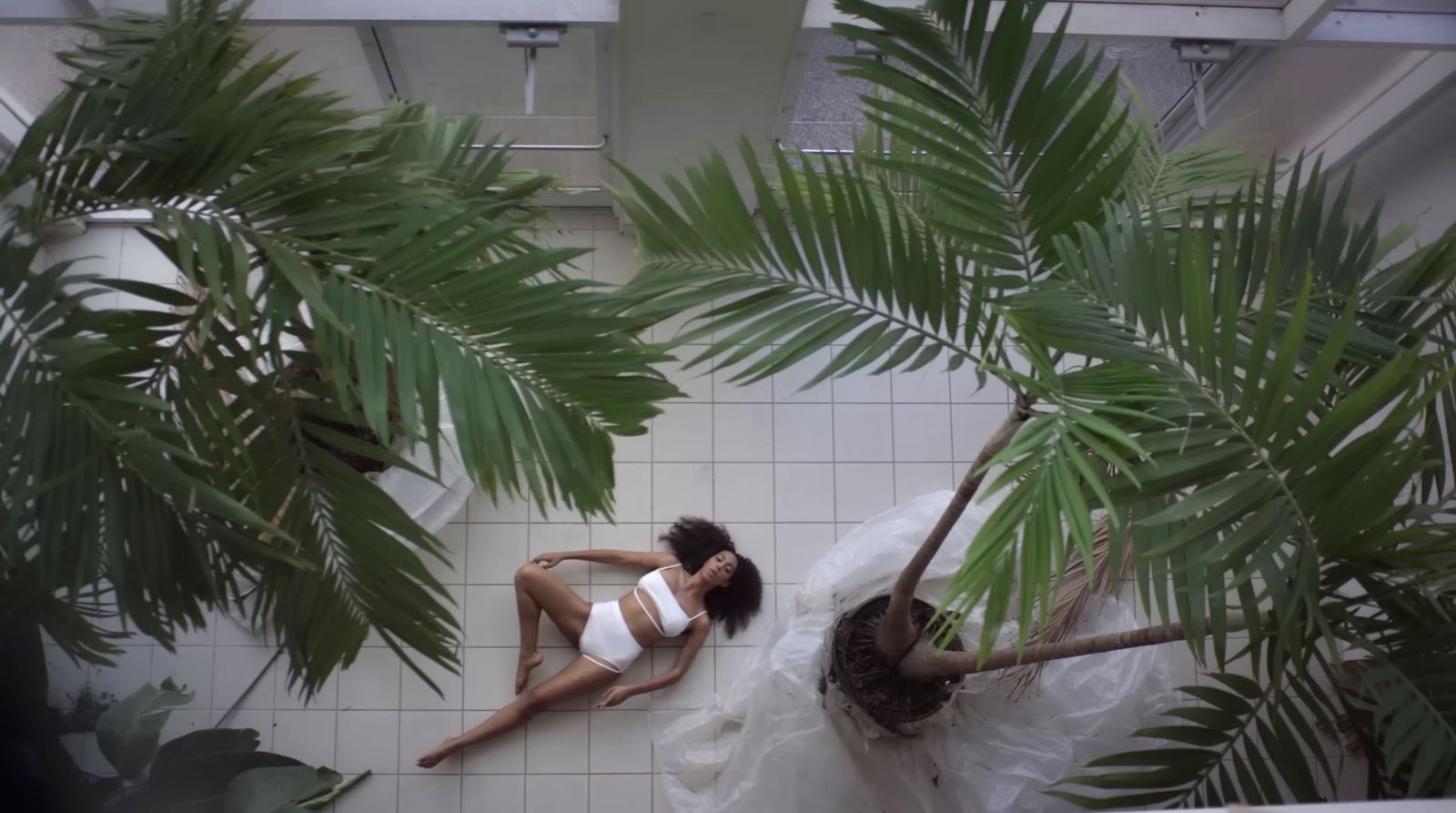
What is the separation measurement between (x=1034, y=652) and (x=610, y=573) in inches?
54.2

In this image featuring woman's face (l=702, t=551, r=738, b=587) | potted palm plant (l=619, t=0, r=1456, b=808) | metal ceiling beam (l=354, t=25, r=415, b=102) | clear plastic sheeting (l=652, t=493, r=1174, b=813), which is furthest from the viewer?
woman's face (l=702, t=551, r=738, b=587)

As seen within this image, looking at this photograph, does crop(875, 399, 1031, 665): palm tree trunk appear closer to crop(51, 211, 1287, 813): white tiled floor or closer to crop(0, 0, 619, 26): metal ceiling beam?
crop(51, 211, 1287, 813): white tiled floor

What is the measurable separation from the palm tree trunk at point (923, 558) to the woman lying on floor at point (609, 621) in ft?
2.04

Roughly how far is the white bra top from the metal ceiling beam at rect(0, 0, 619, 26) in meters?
1.32

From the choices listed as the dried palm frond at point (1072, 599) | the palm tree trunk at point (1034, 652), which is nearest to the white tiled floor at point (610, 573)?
the dried palm frond at point (1072, 599)

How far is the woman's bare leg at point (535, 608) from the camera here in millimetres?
2430

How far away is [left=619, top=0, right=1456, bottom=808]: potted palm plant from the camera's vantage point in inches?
33.9

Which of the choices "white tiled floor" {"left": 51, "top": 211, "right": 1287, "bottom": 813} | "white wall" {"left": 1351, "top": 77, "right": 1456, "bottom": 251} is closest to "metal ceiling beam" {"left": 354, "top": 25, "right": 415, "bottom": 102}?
"white tiled floor" {"left": 51, "top": 211, "right": 1287, "bottom": 813}

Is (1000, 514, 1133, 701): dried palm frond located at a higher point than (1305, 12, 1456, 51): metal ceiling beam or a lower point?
lower

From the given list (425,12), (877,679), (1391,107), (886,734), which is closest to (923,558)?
(877,679)

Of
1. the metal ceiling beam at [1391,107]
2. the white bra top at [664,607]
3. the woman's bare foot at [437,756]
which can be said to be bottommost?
the woman's bare foot at [437,756]

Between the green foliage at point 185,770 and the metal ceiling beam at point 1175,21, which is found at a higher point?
the metal ceiling beam at point 1175,21

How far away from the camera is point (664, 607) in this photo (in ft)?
7.97

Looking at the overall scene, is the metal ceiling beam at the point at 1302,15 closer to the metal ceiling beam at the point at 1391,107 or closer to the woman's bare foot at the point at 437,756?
the metal ceiling beam at the point at 1391,107
